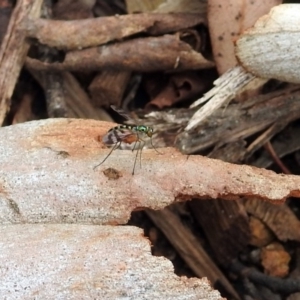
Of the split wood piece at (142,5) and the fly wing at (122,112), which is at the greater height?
the split wood piece at (142,5)

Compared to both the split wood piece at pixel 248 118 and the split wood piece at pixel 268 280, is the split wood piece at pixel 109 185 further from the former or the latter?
the split wood piece at pixel 268 280

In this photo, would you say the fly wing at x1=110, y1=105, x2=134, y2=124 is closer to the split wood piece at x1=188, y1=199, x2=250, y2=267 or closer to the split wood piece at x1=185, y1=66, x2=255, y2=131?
the split wood piece at x1=185, y1=66, x2=255, y2=131

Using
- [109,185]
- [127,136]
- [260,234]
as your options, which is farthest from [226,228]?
[109,185]

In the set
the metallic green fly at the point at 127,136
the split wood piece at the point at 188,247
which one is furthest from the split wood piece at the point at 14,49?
the split wood piece at the point at 188,247

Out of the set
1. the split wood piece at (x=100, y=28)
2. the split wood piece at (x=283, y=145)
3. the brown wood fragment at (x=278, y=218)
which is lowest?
the brown wood fragment at (x=278, y=218)

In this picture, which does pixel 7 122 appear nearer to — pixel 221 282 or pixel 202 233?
pixel 202 233

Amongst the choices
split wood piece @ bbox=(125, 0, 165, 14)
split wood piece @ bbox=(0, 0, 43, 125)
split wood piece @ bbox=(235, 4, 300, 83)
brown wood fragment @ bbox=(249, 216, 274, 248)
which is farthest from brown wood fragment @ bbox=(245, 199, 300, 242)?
split wood piece @ bbox=(0, 0, 43, 125)

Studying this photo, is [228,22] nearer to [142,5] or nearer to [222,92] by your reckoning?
[222,92]
